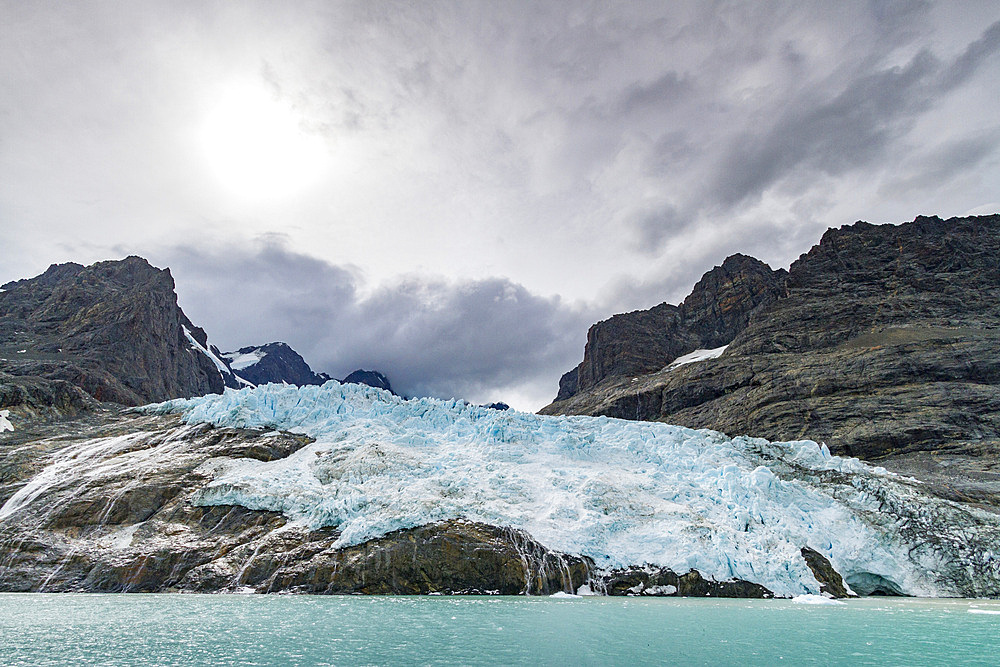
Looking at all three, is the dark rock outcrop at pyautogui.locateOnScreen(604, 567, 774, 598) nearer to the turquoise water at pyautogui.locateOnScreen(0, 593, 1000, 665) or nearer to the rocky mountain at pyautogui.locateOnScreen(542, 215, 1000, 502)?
the turquoise water at pyautogui.locateOnScreen(0, 593, 1000, 665)

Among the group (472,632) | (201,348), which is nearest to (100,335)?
(201,348)

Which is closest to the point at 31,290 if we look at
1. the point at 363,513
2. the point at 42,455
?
the point at 42,455

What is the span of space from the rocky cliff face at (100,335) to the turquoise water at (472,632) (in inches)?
1598

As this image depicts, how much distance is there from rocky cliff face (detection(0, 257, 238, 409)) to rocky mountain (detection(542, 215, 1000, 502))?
224 feet

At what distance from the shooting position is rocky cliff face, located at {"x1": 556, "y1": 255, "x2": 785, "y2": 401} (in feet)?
409

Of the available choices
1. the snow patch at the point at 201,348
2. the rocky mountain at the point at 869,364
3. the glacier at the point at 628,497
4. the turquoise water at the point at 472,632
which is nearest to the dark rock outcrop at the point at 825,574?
the glacier at the point at 628,497

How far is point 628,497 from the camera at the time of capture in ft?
90.0

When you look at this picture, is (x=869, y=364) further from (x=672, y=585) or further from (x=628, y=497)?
(x=672, y=585)

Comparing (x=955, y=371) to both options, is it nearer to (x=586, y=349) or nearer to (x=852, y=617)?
(x=852, y=617)

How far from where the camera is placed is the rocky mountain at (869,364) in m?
49.7

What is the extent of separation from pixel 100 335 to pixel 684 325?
4529 inches

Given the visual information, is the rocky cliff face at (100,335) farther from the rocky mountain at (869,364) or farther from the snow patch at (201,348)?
the rocky mountain at (869,364)

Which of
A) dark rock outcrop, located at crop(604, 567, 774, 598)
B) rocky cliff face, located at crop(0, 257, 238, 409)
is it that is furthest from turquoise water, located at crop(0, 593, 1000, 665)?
rocky cliff face, located at crop(0, 257, 238, 409)

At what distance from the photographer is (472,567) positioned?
75.0 feet
